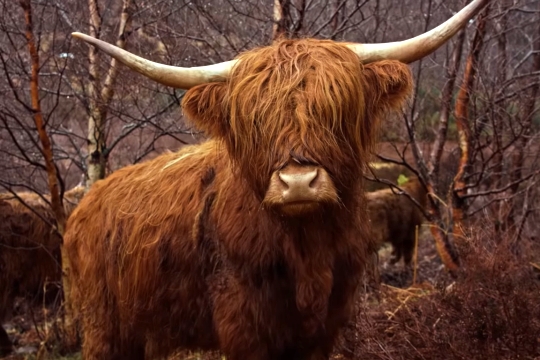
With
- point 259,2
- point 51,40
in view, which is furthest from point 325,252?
point 51,40

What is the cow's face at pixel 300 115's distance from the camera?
2629 millimetres

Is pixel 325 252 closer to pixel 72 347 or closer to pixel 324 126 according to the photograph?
pixel 324 126

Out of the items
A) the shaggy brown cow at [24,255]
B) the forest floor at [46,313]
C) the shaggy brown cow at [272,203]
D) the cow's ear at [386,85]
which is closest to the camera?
the shaggy brown cow at [272,203]

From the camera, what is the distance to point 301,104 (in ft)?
9.12

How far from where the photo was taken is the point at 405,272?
9.79 m

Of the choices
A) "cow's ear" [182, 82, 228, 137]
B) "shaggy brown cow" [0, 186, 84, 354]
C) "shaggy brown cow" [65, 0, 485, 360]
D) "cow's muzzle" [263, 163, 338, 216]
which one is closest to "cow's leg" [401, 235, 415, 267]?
"shaggy brown cow" [0, 186, 84, 354]

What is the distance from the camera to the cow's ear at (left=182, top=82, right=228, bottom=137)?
10.2 feet

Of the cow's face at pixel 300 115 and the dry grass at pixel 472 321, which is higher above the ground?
the cow's face at pixel 300 115

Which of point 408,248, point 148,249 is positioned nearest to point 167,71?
point 148,249

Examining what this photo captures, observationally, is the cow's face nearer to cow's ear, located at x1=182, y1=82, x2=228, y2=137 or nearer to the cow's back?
cow's ear, located at x1=182, y1=82, x2=228, y2=137

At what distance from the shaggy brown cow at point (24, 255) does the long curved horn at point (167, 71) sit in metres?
4.52

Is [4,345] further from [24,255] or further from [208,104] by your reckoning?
[208,104]

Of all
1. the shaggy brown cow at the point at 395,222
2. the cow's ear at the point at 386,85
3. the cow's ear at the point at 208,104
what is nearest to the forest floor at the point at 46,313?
the shaggy brown cow at the point at 395,222

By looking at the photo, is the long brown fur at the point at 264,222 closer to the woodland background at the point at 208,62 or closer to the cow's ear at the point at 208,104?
the cow's ear at the point at 208,104
